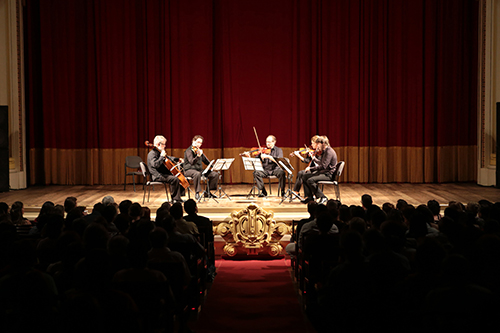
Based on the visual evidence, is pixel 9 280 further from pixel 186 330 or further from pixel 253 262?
pixel 253 262

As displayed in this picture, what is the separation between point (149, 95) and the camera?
10875mm

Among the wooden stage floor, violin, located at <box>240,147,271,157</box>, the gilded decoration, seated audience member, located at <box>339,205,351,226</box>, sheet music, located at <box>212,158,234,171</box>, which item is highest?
violin, located at <box>240,147,271,157</box>

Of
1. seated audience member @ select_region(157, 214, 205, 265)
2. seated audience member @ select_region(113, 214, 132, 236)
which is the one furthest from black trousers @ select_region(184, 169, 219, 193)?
seated audience member @ select_region(157, 214, 205, 265)

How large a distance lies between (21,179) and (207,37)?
4.91m

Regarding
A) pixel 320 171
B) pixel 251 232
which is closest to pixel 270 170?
pixel 320 171

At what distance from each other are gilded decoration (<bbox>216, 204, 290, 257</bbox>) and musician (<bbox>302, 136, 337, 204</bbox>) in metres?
1.55

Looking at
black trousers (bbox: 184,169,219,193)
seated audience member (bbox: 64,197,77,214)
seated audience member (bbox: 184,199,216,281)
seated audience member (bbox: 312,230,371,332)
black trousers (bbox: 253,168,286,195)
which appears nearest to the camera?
seated audience member (bbox: 312,230,371,332)

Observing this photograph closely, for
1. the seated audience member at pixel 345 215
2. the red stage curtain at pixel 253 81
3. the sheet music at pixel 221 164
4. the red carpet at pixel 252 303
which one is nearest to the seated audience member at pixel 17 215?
the red carpet at pixel 252 303

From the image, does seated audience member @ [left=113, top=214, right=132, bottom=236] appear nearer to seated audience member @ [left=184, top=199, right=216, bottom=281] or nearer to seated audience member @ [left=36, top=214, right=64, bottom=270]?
seated audience member @ [left=36, top=214, right=64, bottom=270]

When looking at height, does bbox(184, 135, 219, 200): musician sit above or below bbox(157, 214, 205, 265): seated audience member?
above

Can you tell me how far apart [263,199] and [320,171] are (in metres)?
1.09

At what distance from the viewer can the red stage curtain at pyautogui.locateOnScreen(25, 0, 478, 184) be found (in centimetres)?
1078

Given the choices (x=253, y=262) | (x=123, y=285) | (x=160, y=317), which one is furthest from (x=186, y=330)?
(x=253, y=262)

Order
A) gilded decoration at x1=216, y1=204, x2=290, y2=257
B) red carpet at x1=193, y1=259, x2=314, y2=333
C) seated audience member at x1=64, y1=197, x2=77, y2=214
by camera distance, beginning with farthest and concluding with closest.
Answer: gilded decoration at x1=216, y1=204, x2=290, y2=257 < seated audience member at x1=64, y1=197, x2=77, y2=214 < red carpet at x1=193, y1=259, x2=314, y2=333
